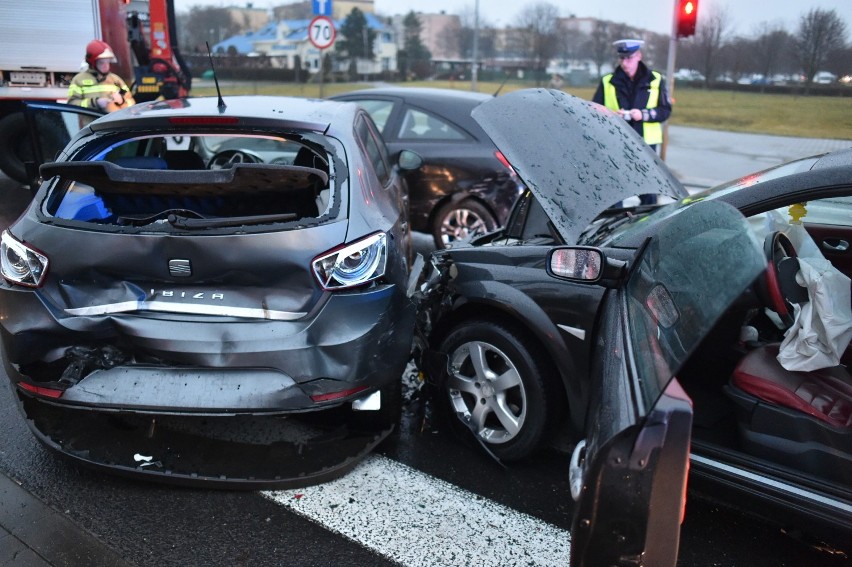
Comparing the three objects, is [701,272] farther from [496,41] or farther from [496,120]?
[496,41]

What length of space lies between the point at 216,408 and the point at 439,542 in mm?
1049

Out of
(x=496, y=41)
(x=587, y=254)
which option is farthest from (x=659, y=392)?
(x=496, y=41)

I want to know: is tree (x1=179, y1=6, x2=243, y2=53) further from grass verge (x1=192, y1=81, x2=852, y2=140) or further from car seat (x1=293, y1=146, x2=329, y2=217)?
car seat (x1=293, y1=146, x2=329, y2=217)

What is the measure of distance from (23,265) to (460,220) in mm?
4447

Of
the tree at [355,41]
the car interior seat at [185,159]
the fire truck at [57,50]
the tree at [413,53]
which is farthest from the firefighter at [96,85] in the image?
the tree at [355,41]

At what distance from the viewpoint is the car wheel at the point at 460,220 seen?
7.00 metres

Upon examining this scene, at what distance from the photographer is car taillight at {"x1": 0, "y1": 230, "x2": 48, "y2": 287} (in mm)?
3156

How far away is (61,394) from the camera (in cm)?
304

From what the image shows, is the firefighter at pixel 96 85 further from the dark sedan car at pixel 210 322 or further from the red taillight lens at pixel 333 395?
the red taillight lens at pixel 333 395

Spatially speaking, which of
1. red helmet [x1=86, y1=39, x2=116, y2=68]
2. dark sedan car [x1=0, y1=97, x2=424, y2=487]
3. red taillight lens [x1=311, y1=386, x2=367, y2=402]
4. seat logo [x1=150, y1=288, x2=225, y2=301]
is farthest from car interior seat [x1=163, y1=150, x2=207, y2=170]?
red helmet [x1=86, y1=39, x2=116, y2=68]

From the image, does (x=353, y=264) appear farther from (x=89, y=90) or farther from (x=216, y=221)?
(x=89, y=90)

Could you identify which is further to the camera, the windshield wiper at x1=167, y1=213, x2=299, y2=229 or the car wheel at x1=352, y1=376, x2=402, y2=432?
the car wheel at x1=352, y1=376, x2=402, y2=432

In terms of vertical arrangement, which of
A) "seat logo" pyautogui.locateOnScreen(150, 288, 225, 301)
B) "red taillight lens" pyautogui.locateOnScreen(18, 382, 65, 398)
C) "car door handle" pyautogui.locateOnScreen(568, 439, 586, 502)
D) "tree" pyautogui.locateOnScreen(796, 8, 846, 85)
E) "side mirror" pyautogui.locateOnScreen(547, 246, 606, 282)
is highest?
"tree" pyautogui.locateOnScreen(796, 8, 846, 85)

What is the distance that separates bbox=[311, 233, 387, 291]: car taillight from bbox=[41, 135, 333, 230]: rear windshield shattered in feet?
0.78
